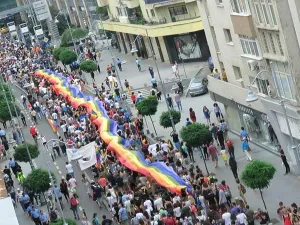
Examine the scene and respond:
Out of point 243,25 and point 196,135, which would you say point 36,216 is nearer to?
point 196,135

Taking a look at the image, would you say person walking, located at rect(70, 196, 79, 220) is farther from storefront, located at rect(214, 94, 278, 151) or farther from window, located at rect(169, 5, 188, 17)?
window, located at rect(169, 5, 188, 17)

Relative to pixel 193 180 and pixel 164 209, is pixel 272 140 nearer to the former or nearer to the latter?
pixel 193 180

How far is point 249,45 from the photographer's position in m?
48.3

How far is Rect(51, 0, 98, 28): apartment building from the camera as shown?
120 m

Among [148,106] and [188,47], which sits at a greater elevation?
[148,106]

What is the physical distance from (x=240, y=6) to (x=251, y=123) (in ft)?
23.3

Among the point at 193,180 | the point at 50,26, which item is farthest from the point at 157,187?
the point at 50,26

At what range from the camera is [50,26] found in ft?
416

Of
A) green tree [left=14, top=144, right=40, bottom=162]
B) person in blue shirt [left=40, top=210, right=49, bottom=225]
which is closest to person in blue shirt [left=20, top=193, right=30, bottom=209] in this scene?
person in blue shirt [left=40, top=210, right=49, bottom=225]

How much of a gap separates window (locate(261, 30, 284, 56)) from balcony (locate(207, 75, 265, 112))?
12.1 feet

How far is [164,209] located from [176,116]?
15.6 meters

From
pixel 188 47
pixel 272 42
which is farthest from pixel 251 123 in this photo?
pixel 188 47

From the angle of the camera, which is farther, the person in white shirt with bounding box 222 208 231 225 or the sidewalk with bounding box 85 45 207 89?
the sidewalk with bounding box 85 45 207 89

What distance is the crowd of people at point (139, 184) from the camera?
125 ft
